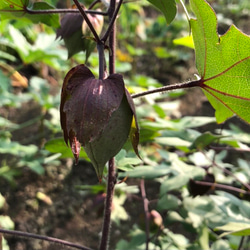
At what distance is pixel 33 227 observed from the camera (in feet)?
4.64

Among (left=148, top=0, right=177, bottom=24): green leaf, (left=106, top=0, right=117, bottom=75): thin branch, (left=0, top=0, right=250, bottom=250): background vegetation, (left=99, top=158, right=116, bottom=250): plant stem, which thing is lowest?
(left=0, top=0, right=250, bottom=250): background vegetation

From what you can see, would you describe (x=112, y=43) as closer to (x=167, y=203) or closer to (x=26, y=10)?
(x=26, y=10)

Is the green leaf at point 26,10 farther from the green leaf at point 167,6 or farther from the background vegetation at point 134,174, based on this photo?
the green leaf at point 167,6

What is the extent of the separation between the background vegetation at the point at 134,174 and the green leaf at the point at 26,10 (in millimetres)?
45

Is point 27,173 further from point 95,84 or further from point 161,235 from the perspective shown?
point 95,84

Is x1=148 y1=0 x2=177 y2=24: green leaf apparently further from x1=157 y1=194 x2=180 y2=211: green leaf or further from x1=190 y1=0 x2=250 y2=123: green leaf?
x1=157 y1=194 x2=180 y2=211: green leaf

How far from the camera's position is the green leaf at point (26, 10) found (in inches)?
21.2

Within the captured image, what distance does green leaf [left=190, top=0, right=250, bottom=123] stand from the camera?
0.41 meters

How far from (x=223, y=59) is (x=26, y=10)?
0.33m

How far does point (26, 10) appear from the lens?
554 mm

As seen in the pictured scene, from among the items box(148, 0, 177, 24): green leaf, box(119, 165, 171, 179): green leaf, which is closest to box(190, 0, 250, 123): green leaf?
box(148, 0, 177, 24): green leaf

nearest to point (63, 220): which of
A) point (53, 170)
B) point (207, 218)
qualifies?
point (53, 170)

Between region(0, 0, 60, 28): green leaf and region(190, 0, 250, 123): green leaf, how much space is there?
27cm

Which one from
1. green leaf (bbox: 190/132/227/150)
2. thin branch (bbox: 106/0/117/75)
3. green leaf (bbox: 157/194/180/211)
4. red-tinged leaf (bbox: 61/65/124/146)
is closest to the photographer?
red-tinged leaf (bbox: 61/65/124/146)
